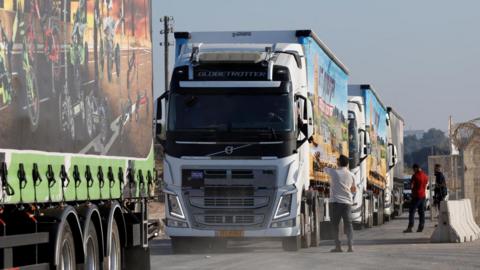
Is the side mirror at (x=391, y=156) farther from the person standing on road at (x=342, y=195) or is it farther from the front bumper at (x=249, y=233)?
the front bumper at (x=249, y=233)

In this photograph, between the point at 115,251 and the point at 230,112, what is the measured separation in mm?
7492

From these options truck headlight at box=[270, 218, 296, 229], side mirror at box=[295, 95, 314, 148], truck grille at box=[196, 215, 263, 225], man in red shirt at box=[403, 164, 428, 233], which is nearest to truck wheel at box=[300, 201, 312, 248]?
truck headlight at box=[270, 218, 296, 229]

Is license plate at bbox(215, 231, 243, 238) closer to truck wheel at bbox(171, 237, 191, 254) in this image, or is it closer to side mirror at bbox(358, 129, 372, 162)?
truck wheel at bbox(171, 237, 191, 254)

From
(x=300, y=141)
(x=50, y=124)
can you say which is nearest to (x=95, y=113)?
(x=50, y=124)

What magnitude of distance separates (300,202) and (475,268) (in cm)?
511

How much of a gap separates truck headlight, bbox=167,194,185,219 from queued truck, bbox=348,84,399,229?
11426 millimetres

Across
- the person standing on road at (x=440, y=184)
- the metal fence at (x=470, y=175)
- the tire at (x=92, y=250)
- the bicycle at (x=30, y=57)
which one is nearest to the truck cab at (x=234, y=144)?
the tire at (x=92, y=250)

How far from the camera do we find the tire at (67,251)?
12.6 meters

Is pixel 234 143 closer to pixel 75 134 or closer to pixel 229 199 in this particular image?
pixel 229 199

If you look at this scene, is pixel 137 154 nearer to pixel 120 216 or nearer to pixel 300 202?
pixel 120 216

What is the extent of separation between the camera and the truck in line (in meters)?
22.9

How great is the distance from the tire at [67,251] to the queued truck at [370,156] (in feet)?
71.2

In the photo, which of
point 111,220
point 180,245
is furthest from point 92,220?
point 180,245

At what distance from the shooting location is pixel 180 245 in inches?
946
